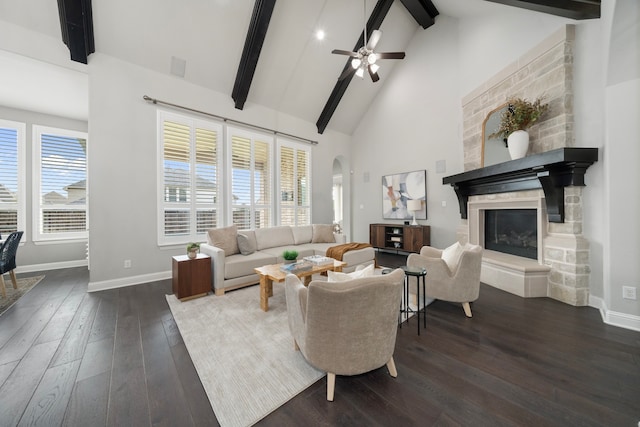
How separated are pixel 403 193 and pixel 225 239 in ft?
14.1

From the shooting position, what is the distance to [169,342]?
79.4 inches

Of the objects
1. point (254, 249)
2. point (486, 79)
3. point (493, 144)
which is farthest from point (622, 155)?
point (254, 249)

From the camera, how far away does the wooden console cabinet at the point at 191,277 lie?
2.89m

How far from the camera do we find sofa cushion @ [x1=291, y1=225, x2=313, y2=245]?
474 cm

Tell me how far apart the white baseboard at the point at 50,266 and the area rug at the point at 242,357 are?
365 cm

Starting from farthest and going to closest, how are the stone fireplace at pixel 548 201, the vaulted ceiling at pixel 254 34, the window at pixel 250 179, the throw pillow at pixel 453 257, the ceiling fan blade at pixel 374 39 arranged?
the window at pixel 250 179 < the ceiling fan blade at pixel 374 39 < the vaulted ceiling at pixel 254 34 < the stone fireplace at pixel 548 201 < the throw pillow at pixel 453 257

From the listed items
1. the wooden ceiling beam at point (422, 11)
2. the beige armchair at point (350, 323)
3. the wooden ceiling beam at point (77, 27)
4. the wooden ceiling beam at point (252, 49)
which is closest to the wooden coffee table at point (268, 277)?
the beige armchair at point (350, 323)

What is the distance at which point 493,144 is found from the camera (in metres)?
3.69

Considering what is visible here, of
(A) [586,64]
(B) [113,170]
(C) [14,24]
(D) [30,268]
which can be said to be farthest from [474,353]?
(D) [30,268]

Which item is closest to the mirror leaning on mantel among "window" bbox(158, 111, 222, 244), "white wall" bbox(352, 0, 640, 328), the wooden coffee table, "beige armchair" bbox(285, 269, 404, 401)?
"white wall" bbox(352, 0, 640, 328)

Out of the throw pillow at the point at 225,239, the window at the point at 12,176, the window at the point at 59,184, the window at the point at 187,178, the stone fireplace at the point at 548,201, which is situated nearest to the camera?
the stone fireplace at the point at 548,201

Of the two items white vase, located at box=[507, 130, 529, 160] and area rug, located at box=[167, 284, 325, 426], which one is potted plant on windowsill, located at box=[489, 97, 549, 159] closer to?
white vase, located at box=[507, 130, 529, 160]

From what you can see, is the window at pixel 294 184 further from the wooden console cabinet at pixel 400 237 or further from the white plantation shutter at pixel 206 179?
the wooden console cabinet at pixel 400 237

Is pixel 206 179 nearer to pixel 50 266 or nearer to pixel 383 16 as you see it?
pixel 50 266
